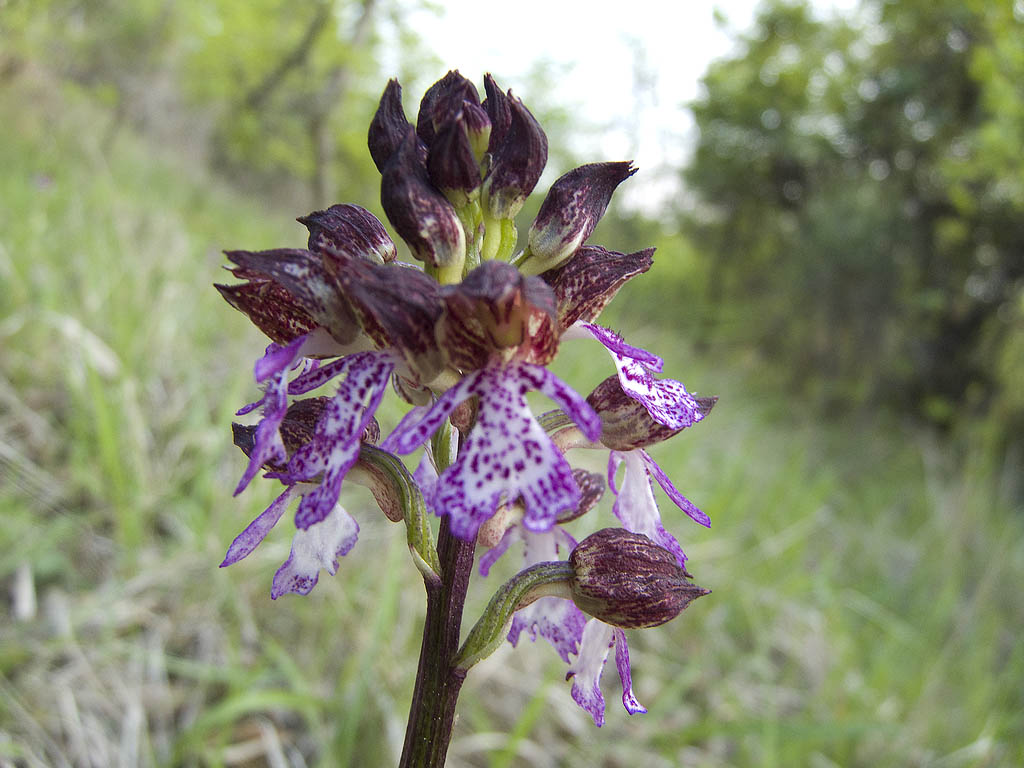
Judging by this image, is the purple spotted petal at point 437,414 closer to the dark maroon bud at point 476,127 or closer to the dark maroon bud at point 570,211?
the dark maroon bud at point 570,211

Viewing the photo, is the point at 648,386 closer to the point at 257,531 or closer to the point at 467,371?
the point at 467,371

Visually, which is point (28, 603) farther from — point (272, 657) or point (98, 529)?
point (272, 657)

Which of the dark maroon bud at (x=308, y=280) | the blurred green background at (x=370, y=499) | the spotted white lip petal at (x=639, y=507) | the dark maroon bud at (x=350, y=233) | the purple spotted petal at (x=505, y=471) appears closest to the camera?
the purple spotted petal at (x=505, y=471)

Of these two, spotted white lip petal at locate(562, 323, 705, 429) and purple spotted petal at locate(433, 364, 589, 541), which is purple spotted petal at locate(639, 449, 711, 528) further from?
purple spotted petal at locate(433, 364, 589, 541)

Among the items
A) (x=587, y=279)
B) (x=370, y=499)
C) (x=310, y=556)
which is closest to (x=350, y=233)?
(x=587, y=279)

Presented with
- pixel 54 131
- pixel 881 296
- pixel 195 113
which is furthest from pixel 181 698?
pixel 195 113

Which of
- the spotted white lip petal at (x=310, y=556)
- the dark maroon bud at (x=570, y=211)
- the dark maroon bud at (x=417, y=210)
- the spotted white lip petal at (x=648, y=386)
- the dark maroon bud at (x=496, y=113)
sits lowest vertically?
the spotted white lip petal at (x=310, y=556)

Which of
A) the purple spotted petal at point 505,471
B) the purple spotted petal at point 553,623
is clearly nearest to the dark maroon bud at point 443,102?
the purple spotted petal at point 505,471
